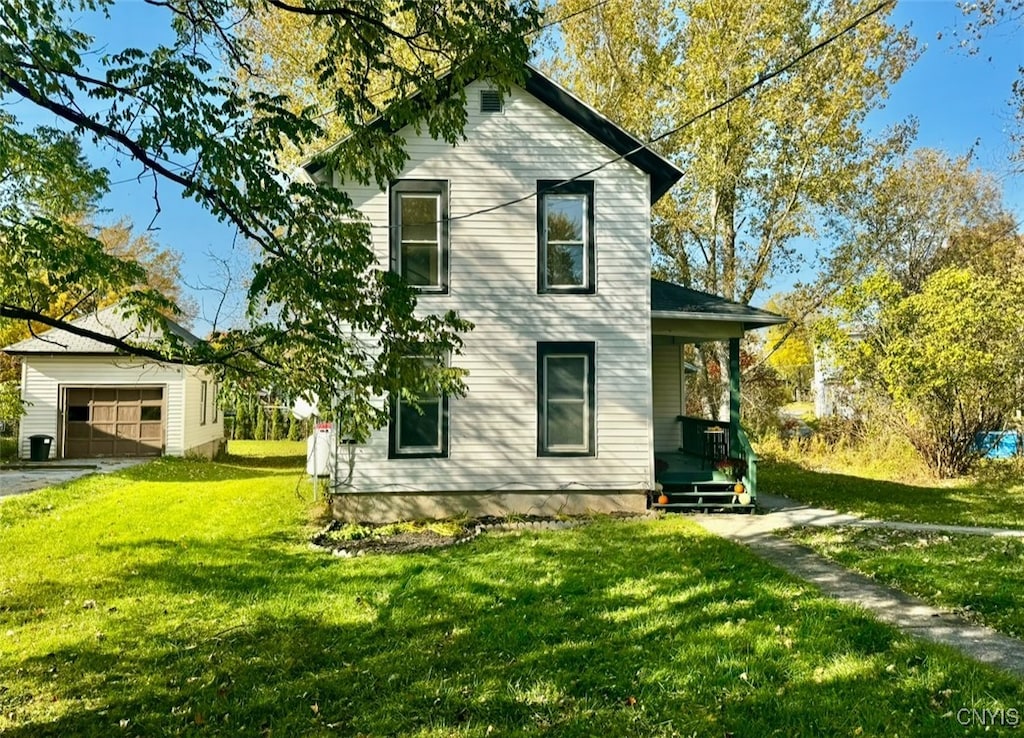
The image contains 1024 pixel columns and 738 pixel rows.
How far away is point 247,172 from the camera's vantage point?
3.83m

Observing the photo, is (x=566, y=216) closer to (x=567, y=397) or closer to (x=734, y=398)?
(x=567, y=397)

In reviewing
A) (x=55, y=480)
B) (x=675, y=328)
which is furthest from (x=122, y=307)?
(x=55, y=480)

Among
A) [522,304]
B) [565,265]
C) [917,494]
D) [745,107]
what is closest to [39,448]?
[522,304]

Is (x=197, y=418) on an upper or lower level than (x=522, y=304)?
lower

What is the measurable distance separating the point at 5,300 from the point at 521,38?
160 inches

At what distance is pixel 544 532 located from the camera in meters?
8.87

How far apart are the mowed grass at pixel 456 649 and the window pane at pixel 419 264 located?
4.67 metres

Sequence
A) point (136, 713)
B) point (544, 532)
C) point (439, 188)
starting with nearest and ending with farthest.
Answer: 1. point (136, 713)
2. point (544, 532)
3. point (439, 188)

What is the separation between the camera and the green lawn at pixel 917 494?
9.73 metres

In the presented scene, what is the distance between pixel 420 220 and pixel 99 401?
565 inches

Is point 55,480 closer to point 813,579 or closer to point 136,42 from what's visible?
point 136,42

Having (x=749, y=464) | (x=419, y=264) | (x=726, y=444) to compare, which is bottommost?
(x=749, y=464)

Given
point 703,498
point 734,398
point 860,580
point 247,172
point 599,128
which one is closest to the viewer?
point 247,172

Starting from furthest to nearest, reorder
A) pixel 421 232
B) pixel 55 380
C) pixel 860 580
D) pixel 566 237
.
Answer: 1. pixel 55 380
2. pixel 566 237
3. pixel 421 232
4. pixel 860 580
